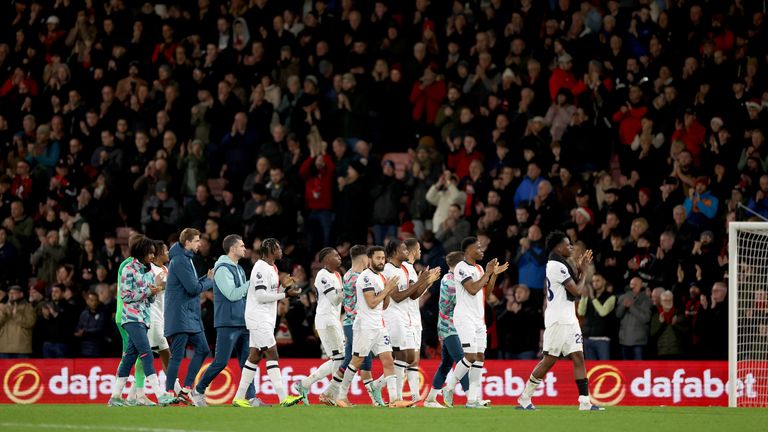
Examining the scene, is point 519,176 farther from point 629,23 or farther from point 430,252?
point 629,23

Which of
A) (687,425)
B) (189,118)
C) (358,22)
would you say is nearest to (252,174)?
(189,118)

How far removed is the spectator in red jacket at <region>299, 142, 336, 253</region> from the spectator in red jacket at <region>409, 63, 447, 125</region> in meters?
2.34

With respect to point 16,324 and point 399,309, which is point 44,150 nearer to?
point 16,324

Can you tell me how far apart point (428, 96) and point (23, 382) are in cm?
924

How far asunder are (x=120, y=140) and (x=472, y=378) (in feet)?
37.6

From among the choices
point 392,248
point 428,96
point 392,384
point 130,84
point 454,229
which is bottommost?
point 392,384

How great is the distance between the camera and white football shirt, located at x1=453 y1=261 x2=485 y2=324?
1831 centimetres

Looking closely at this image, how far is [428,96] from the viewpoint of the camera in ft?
87.2

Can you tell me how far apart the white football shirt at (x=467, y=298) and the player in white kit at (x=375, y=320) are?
2.96 feet

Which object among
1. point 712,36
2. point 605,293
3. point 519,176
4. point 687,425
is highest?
point 712,36

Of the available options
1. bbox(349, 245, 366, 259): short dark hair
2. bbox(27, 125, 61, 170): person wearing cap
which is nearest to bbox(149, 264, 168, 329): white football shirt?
bbox(349, 245, 366, 259): short dark hair

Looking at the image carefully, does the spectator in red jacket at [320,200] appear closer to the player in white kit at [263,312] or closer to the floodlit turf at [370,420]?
the player in white kit at [263,312]

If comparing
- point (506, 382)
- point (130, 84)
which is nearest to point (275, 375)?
point (506, 382)

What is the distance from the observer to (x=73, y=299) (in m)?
24.2
